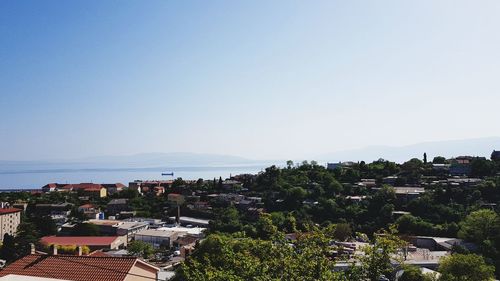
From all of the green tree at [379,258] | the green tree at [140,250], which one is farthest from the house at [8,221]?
the green tree at [379,258]

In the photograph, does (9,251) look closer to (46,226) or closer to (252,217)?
(46,226)

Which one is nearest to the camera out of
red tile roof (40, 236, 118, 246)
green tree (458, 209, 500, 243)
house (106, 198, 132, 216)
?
green tree (458, 209, 500, 243)

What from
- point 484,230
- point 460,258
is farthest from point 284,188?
point 460,258

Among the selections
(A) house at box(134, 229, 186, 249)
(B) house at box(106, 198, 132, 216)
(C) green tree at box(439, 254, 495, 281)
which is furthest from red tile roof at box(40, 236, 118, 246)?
(C) green tree at box(439, 254, 495, 281)

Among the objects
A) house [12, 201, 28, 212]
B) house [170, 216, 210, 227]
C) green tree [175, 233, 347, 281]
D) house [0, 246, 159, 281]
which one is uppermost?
green tree [175, 233, 347, 281]

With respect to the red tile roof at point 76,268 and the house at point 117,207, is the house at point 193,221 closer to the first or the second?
the house at point 117,207

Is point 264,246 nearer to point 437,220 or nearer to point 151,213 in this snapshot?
point 437,220

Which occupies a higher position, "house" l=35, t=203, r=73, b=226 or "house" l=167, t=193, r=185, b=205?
"house" l=167, t=193, r=185, b=205

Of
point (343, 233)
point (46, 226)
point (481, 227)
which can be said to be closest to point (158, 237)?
point (46, 226)

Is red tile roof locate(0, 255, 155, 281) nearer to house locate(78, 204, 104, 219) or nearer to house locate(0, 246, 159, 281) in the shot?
house locate(0, 246, 159, 281)
